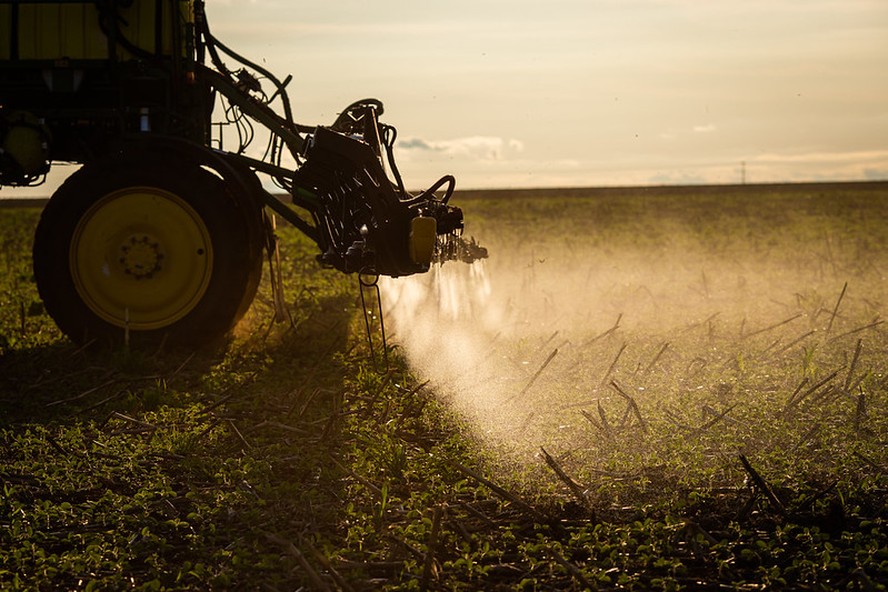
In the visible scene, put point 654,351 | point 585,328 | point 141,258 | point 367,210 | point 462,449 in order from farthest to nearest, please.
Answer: point 585,328 < point 654,351 < point 141,258 < point 367,210 < point 462,449

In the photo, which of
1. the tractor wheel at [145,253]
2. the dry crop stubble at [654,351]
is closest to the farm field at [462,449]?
the dry crop stubble at [654,351]

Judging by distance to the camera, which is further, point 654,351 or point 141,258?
point 654,351

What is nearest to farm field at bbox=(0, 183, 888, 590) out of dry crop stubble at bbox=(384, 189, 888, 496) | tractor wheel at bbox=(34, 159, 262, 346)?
dry crop stubble at bbox=(384, 189, 888, 496)

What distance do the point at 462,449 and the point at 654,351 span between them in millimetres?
3299

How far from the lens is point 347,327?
37.1 ft

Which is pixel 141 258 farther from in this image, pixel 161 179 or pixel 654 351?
pixel 654 351

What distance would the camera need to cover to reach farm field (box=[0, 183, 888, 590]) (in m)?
5.26

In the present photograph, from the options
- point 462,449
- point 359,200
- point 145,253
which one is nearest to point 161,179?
point 145,253

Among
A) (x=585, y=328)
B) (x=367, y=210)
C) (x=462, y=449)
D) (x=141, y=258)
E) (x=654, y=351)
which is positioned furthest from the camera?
(x=585, y=328)

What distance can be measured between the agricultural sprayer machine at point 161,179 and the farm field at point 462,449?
0.64m

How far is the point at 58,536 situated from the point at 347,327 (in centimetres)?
581

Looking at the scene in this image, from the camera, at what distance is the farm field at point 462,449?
5.26 metres

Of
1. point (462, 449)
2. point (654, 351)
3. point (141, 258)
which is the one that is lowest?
point (462, 449)

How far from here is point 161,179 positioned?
958 cm
